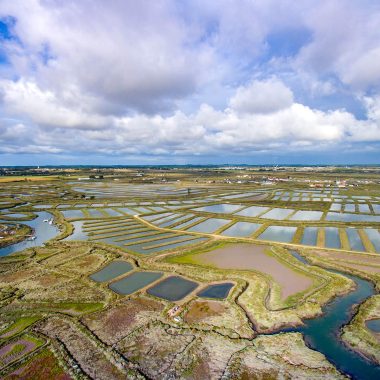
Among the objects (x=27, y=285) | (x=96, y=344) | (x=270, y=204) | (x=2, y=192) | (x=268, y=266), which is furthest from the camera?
(x=2, y=192)

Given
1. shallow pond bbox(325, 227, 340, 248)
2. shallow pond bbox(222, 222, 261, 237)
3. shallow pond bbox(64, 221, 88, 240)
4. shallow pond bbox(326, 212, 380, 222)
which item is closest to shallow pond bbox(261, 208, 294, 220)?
shallow pond bbox(222, 222, 261, 237)

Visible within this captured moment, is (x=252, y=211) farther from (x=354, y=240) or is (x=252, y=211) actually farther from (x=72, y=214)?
(x=72, y=214)

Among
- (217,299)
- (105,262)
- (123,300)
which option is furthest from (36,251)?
(217,299)

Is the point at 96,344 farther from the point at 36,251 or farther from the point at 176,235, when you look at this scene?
the point at 176,235

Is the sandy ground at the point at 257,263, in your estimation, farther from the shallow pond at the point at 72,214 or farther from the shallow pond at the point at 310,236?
the shallow pond at the point at 72,214

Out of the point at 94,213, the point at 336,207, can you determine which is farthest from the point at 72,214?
the point at 336,207
